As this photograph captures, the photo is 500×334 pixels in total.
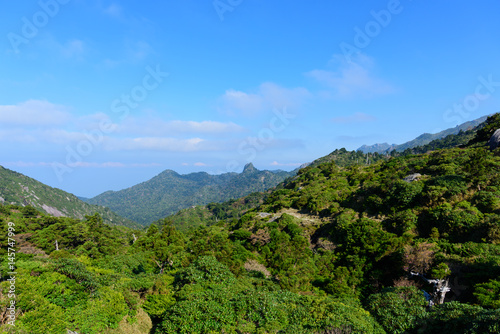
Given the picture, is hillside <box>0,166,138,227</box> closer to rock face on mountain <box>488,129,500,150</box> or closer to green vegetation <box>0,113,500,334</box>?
green vegetation <box>0,113,500,334</box>

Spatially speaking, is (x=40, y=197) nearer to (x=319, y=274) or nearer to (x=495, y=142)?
(x=319, y=274)

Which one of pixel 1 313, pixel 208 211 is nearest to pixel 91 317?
pixel 1 313

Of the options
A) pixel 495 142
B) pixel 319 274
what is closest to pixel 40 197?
pixel 319 274

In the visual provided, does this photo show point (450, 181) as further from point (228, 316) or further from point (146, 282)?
point (146, 282)

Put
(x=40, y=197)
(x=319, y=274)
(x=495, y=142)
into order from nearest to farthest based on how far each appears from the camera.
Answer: (x=319, y=274), (x=495, y=142), (x=40, y=197)

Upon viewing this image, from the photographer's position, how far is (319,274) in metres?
26.0

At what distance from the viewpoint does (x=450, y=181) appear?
2798 cm

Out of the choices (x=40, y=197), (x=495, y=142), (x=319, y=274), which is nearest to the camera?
(x=319, y=274)

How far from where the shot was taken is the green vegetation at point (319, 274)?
11.7 metres

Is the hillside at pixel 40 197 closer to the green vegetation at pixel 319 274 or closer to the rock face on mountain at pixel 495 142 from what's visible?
the green vegetation at pixel 319 274

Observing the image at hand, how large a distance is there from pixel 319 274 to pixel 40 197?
627 ft

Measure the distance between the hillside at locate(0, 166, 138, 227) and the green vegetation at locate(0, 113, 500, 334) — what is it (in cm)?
12831

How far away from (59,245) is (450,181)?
6198 cm

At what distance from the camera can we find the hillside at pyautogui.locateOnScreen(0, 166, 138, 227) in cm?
13612
